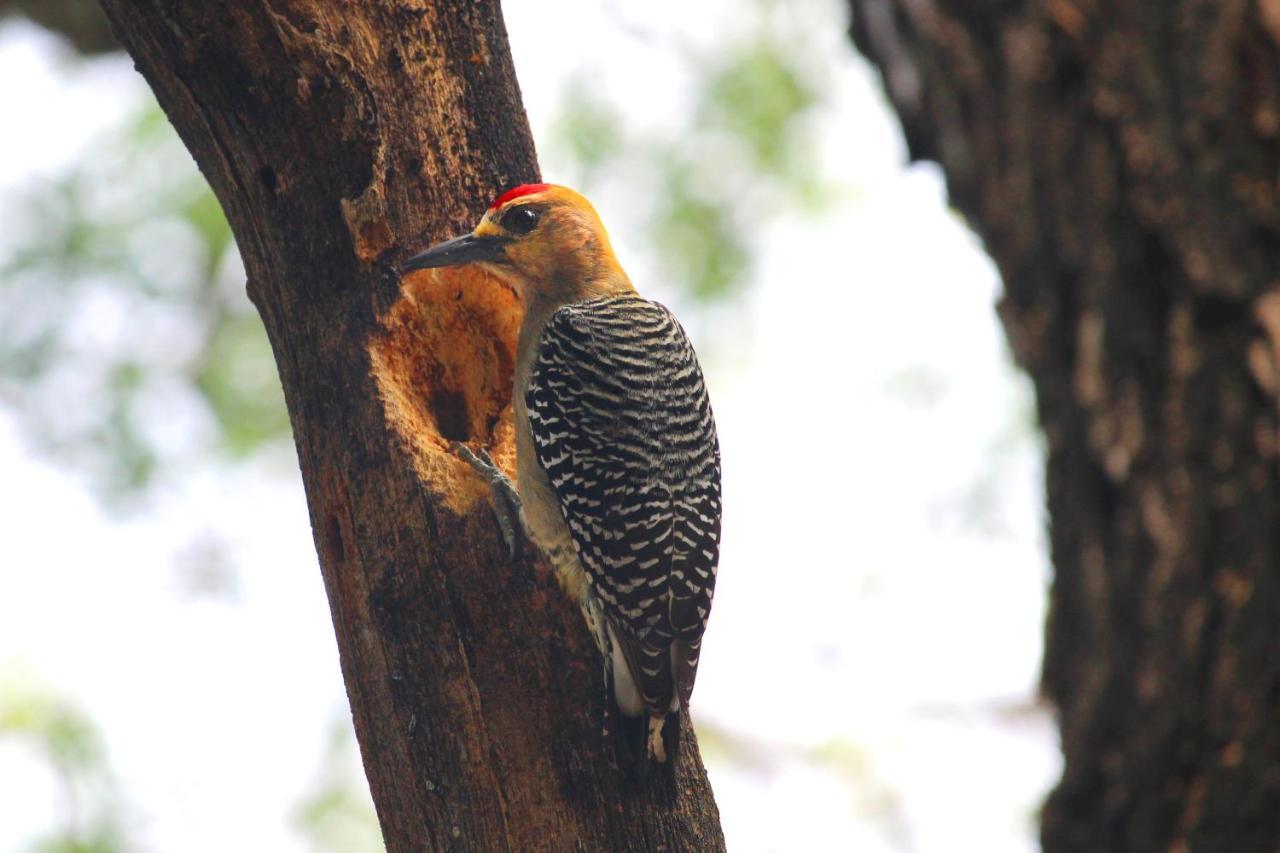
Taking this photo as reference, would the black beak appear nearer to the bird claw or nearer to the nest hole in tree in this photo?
the nest hole in tree

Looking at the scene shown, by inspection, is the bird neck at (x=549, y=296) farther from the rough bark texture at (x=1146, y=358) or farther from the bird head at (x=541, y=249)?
the rough bark texture at (x=1146, y=358)

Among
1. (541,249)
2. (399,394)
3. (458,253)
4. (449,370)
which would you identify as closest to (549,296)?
(541,249)

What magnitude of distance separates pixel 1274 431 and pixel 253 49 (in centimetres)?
296

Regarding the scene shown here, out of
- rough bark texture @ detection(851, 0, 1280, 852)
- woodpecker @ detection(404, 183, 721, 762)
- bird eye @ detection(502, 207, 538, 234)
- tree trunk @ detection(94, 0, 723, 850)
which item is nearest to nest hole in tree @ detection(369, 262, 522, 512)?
tree trunk @ detection(94, 0, 723, 850)

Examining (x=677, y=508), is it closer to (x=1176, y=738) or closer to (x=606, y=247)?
(x=606, y=247)

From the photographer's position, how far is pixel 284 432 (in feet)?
35.4

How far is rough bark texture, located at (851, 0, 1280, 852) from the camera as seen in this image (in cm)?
170

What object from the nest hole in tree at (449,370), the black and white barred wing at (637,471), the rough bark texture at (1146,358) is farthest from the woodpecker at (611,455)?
the rough bark texture at (1146,358)

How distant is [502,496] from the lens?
395 cm

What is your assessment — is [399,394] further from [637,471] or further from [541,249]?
[541,249]

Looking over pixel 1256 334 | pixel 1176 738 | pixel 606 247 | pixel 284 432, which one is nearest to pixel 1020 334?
pixel 1256 334

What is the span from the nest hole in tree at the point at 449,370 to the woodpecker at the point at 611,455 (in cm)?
13

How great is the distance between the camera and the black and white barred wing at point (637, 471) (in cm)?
405

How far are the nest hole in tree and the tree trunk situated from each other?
0.04ft
